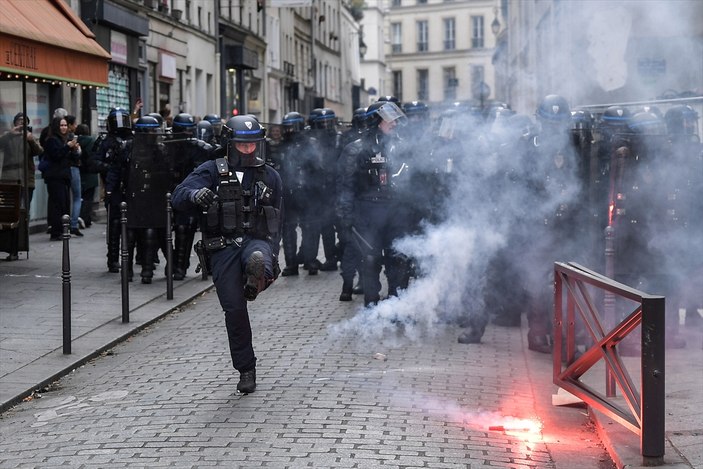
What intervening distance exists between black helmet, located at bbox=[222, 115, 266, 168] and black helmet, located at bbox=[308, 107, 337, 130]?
6.43 metres

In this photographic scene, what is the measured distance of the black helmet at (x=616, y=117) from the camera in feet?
30.9

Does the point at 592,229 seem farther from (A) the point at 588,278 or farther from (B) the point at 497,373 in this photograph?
(A) the point at 588,278

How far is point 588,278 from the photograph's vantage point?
6.30 metres

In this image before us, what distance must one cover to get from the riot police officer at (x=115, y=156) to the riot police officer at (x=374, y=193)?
3428 millimetres

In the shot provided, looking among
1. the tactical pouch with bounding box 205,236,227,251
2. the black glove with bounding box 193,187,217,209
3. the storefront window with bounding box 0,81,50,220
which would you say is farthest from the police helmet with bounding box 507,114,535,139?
the storefront window with bounding box 0,81,50,220

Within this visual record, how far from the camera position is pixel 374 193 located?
396 inches

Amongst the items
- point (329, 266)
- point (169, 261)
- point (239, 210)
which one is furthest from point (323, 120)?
point (239, 210)

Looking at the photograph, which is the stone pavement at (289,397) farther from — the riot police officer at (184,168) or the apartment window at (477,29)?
the apartment window at (477,29)

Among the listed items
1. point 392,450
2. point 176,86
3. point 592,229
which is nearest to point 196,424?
point 392,450

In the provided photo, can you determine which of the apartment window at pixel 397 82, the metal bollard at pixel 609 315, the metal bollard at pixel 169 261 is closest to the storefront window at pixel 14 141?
the metal bollard at pixel 169 261

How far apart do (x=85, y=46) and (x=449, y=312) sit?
20.0ft

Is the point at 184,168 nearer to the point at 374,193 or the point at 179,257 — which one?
the point at 179,257

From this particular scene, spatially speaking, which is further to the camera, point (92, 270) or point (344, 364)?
point (92, 270)

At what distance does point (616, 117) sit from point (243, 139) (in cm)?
376
